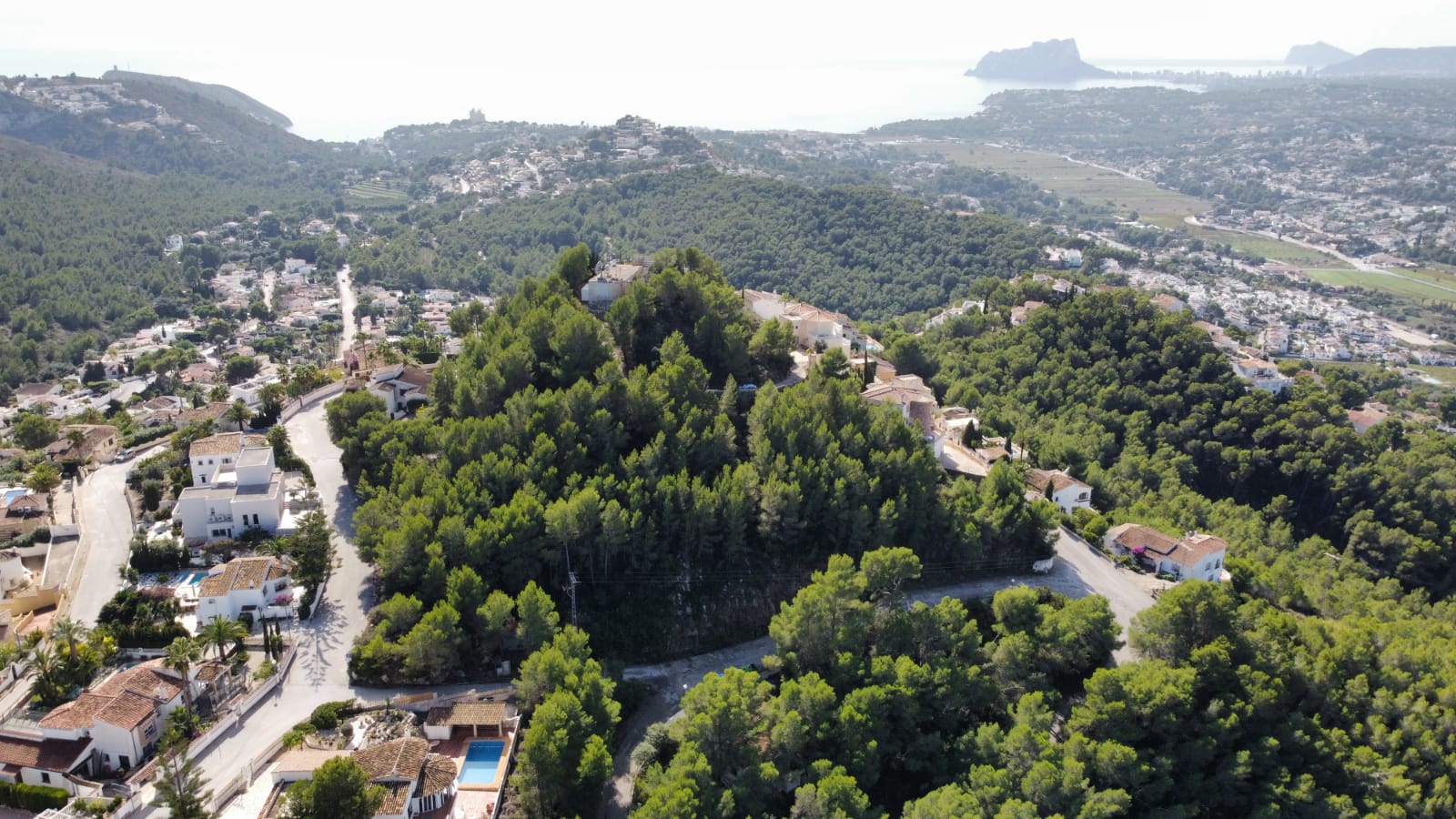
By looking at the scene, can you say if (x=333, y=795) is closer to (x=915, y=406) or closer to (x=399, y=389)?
(x=399, y=389)

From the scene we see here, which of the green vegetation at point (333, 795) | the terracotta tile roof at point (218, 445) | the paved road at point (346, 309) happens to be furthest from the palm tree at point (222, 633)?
the paved road at point (346, 309)

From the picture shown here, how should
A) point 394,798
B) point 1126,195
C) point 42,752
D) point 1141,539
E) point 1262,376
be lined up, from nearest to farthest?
point 394,798, point 42,752, point 1141,539, point 1262,376, point 1126,195

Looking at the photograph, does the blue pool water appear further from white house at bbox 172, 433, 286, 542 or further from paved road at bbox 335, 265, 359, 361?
paved road at bbox 335, 265, 359, 361

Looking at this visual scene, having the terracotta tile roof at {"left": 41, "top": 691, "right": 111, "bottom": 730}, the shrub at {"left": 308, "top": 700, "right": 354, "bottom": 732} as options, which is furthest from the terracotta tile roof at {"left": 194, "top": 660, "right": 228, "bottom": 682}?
the shrub at {"left": 308, "top": 700, "right": 354, "bottom": 732}

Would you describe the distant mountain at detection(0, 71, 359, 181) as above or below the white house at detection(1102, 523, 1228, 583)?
above

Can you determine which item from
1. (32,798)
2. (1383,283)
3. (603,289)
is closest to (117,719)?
(32,798)

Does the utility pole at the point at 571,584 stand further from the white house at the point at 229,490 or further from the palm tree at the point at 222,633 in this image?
the white house at the point at 229,490

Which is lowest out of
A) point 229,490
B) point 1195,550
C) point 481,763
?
point 1195,550
